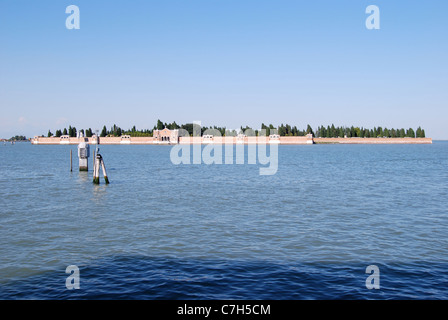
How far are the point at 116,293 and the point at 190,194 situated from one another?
19020mm

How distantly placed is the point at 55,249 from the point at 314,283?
8769 mm

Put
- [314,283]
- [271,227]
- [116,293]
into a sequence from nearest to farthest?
1. [116,293]
2. [314,283]
3. [271,227]

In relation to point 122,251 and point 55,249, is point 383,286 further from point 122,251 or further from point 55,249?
point 55,249

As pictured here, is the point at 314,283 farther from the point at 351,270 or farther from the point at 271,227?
the point at 271,227

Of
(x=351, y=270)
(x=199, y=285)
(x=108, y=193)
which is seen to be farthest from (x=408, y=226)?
(x=108, y=193)

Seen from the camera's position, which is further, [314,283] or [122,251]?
[122,251]

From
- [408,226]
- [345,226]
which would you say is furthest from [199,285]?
[408,226]

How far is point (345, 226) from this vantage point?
58.5ft

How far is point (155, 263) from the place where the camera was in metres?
12.6

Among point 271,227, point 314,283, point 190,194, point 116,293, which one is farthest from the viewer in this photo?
point 190,194
